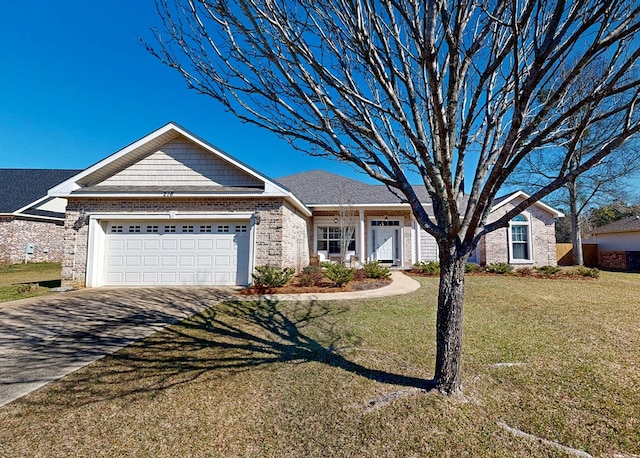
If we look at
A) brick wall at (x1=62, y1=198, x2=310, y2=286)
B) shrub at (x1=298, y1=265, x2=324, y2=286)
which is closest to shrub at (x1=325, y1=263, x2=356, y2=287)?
shrub at (x1=298, y1=265, x2=324, y2=286)

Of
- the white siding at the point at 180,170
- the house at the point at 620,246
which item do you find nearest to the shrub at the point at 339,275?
the white siding at the point at 180,170

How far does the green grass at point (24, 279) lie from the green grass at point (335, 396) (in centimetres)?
730

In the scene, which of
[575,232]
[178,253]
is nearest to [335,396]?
[178,253]

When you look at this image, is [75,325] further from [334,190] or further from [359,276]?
[334,190]

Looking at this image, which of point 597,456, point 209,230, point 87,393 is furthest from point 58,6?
point 597,456

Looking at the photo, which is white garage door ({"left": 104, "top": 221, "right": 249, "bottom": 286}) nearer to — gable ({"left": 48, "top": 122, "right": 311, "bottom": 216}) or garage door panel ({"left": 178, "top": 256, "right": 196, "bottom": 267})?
garage door panel ({"left": 178, "top": 256, "right": 196, "bottom": 267})

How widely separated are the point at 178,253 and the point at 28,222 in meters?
15.9

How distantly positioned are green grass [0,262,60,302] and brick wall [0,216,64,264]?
2.27 ft

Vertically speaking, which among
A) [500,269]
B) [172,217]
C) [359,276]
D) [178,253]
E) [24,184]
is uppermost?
[24,184]

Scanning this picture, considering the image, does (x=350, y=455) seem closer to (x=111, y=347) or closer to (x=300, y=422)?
(x=300, y=422)

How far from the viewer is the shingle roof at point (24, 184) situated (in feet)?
62.7

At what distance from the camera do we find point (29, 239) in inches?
741

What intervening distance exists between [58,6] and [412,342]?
392 inches

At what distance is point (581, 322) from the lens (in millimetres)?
6016
